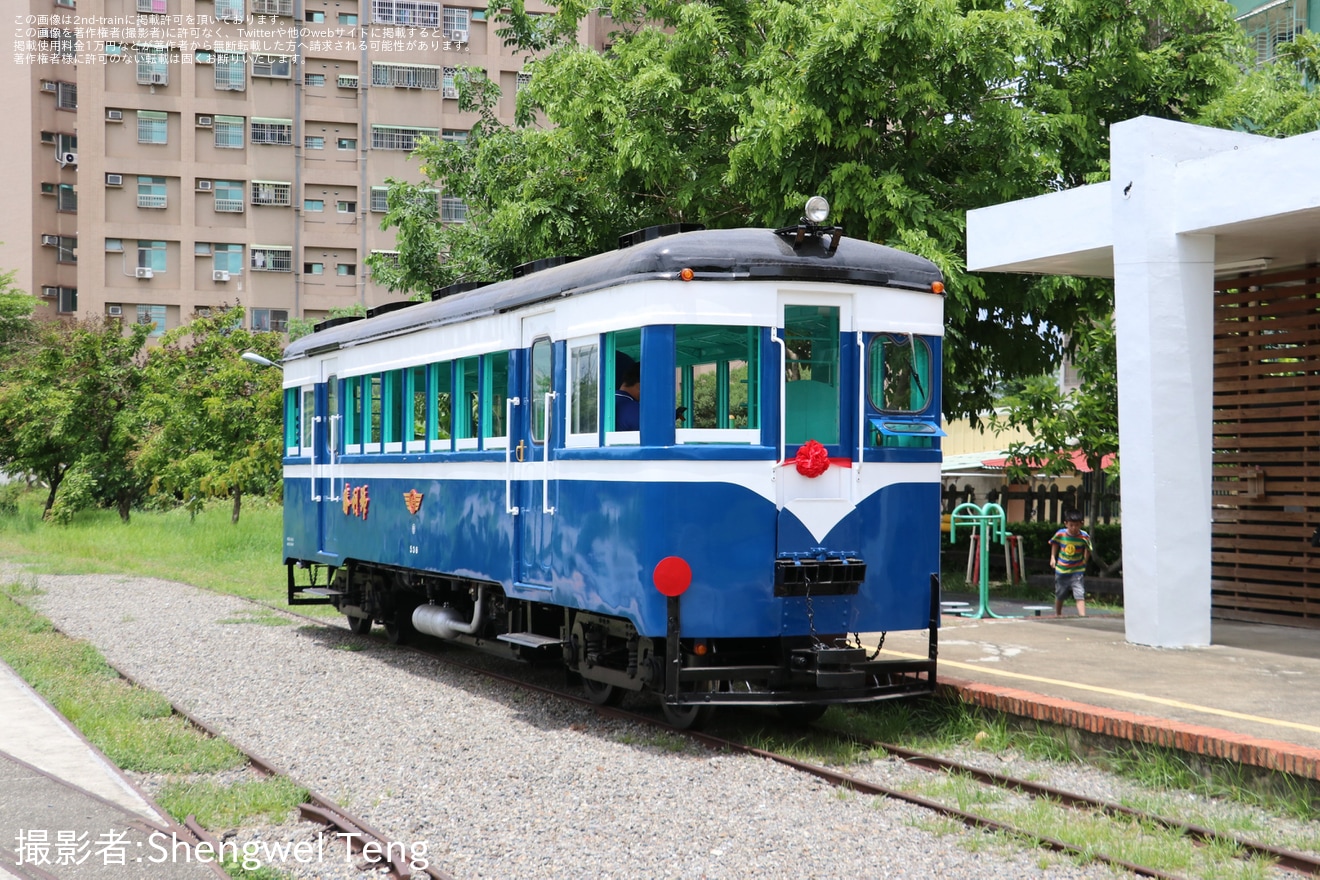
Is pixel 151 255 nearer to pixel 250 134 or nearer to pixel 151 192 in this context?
pixel 151 192

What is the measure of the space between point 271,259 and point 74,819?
145ft

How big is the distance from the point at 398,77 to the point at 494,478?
41.1 metres

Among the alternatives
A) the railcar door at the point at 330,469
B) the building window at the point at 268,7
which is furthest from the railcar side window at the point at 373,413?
the building window at the point at 268,7

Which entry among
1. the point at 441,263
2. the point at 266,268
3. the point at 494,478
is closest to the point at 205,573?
the point at 441,263

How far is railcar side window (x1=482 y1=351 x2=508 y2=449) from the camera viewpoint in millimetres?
10375

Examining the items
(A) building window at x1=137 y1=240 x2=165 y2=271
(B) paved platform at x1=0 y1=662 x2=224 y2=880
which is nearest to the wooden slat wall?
(B) paved platform at x1=0 y1=662 x2=224 y2=880

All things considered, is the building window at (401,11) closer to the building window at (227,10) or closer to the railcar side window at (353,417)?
the building window at (227,10)

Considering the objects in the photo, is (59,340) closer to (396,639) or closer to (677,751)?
(396,639)

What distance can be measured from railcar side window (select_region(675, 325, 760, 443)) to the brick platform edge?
234 centimetres

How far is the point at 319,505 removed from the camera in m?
14.6

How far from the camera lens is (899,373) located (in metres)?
9.05

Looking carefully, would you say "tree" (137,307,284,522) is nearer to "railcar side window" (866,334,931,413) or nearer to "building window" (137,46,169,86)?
"building window" (137,46,169,86)

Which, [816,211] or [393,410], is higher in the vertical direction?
[816,211]

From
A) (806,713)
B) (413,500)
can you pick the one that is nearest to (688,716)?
(806,713)
